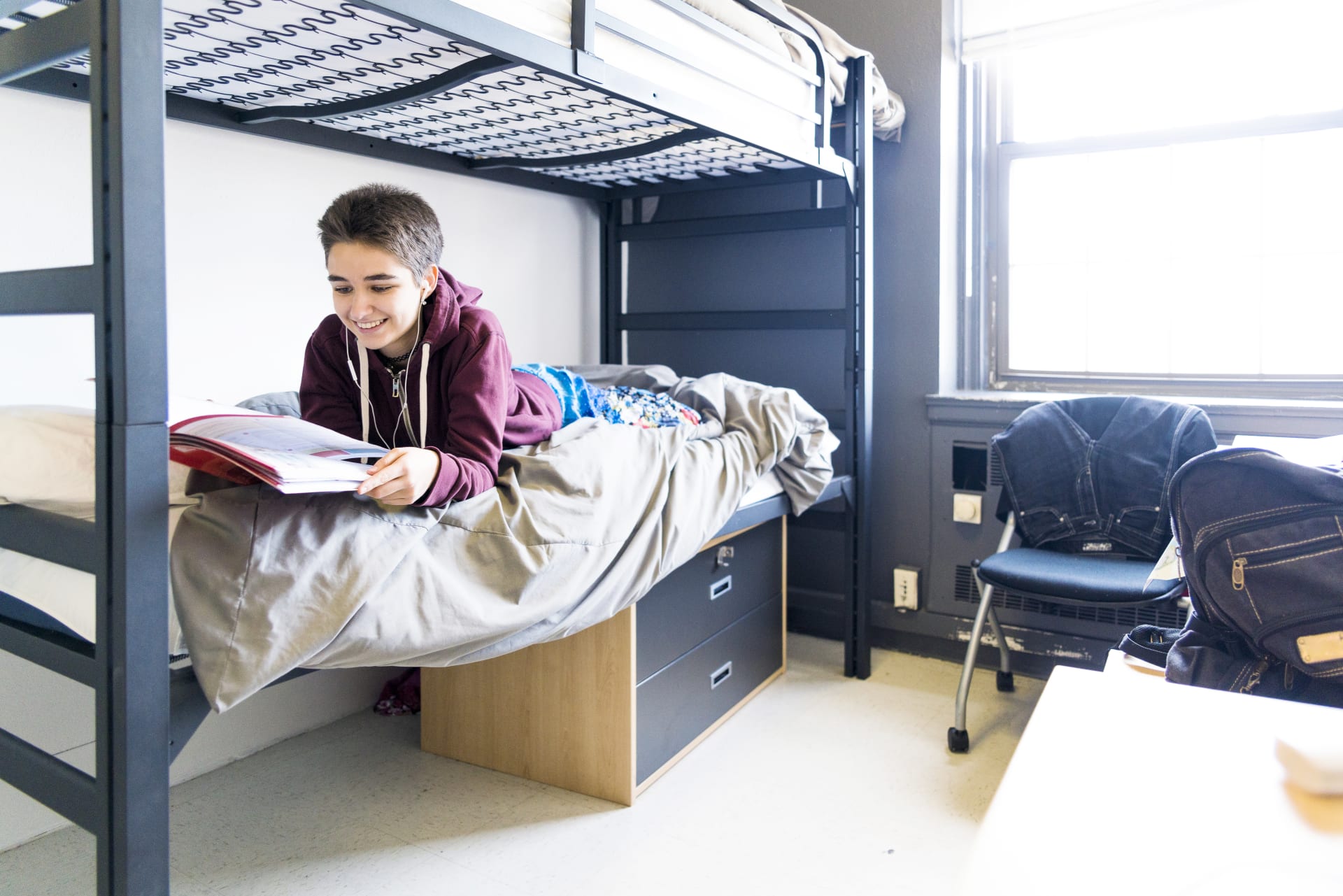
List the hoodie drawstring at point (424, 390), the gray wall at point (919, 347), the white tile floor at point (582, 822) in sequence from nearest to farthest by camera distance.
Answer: the hoodie drawstring at point (424, 390) → the white tile floor at point (582, 822) → the gray wall at point (919, 347)

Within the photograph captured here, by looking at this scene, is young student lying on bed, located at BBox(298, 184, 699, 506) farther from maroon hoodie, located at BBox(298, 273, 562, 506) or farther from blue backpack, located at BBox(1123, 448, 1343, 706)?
blue backpack, located at BBox(1123, 448, 1343, 706)

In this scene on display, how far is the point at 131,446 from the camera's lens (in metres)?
0.95

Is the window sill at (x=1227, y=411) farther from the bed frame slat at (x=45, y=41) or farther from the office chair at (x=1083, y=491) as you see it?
the bed frame slat at (x=45, y=41)

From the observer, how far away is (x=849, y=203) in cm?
251

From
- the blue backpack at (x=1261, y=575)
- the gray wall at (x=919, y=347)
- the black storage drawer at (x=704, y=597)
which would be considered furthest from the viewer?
the gray wall at (x=919, y=347)

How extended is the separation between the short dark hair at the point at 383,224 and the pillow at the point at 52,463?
398 millimetres

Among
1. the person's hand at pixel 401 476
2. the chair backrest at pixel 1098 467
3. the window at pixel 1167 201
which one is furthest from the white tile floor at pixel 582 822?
the window at pixel 1167 201

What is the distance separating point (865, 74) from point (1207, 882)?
2.32 m

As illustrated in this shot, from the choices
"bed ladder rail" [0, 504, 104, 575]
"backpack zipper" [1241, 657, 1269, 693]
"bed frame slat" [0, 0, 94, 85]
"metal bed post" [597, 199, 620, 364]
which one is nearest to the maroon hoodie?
"bed ladder rail" [0, 504, 104, 575]

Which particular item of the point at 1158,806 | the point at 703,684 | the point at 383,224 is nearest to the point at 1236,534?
the point at 1158,806

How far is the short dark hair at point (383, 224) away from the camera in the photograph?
1.34m

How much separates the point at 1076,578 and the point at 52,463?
6.03 feet

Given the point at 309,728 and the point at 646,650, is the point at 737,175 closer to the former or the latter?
the point at 646,650

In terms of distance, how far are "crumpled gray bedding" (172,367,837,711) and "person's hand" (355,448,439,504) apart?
0.16ft
